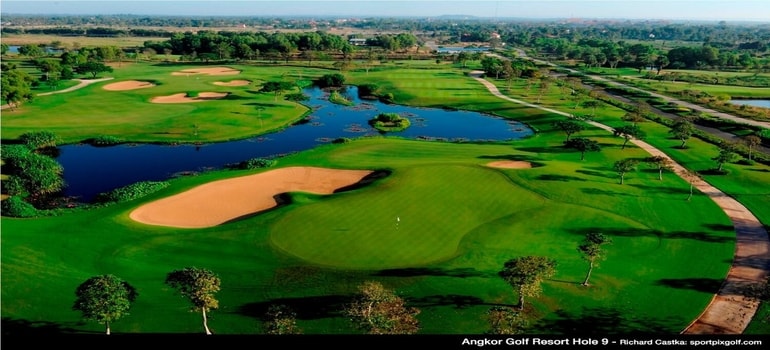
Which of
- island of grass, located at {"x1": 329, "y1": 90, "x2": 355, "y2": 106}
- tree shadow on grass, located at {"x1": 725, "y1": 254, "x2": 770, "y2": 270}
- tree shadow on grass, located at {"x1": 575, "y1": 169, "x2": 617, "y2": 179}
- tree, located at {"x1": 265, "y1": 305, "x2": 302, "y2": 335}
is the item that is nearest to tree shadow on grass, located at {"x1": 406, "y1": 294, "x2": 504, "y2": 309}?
tree, located at {"x1": 265, "y1": 305, "x2": 302, "y2": 335}

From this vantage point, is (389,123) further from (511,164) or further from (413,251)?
(413,251)

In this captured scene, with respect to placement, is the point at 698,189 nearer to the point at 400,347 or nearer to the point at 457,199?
the point at 457,199

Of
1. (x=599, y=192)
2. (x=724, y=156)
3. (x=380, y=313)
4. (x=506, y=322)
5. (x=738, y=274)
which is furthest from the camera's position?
(x=724, y=156)

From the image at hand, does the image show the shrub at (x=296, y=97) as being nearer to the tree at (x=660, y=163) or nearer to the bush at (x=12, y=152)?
the bush at (x=12, y=152)

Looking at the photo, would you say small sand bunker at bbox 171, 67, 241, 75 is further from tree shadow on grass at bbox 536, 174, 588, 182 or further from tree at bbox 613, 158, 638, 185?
tree at bbox 613, 158, 638, 185

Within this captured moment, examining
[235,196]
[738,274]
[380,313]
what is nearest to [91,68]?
[235,196]

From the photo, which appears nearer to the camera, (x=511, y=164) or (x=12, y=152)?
(x=12, y=152)
